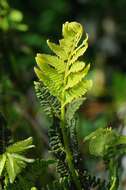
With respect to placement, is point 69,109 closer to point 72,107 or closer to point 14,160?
point 72,107

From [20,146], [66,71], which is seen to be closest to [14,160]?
[20,146]

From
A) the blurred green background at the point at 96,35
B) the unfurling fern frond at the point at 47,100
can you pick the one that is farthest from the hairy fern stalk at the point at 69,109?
the blurred green background at the point at 96,35

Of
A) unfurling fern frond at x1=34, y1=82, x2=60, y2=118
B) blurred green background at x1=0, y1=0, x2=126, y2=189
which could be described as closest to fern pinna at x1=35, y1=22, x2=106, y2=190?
unfurling fern frond at x1=34, y1=82, x2=60, y2=118

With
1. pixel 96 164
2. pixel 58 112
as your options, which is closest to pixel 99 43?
pixel 96 164

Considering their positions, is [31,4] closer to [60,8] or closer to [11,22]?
[60,8]

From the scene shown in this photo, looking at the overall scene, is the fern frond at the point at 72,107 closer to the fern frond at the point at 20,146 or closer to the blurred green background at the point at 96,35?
the fern frond at the point at 20,146
